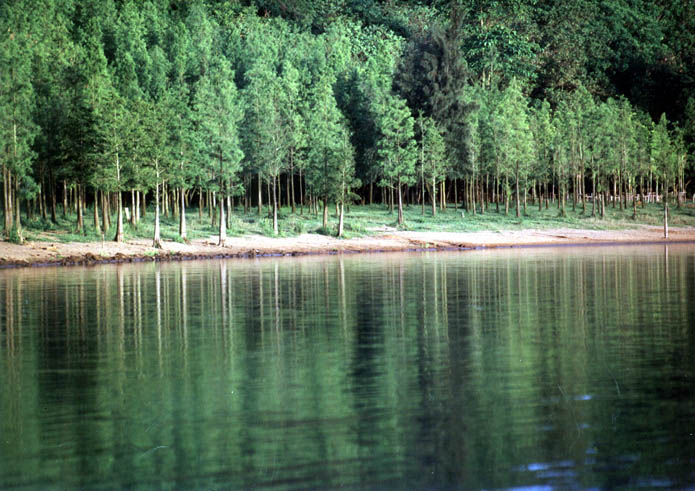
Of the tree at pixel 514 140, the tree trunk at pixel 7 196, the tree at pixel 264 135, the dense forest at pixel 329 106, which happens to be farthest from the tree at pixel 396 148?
the tree trunk at pixel 7 196

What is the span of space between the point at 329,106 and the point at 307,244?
21.6m

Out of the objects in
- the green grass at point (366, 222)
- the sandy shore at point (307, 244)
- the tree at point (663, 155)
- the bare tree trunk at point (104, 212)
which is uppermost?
the tree at point (663, 155)

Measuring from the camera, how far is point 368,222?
277 feet

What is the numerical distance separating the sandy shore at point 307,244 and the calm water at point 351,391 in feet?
92.4

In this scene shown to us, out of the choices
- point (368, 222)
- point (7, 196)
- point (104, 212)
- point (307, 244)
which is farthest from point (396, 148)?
point (7, 196)

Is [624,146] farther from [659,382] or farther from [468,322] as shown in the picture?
[659,382]

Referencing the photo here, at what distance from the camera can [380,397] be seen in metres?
15.0

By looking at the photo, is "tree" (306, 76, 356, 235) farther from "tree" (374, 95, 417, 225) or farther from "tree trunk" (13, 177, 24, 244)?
"tree trunk" (13, 177, 24, 244)

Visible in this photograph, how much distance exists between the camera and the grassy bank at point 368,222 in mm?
70500

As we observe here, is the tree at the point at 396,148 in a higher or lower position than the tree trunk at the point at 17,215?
higher

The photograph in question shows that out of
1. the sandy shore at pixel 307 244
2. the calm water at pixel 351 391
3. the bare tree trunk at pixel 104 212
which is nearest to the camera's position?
the calm water at pixel 351 391

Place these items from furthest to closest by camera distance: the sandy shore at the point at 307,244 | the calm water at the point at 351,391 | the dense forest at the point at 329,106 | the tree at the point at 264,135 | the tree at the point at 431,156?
the tree at the point at 431,156, the tree at the point at 264,135, the dense forest at the point at 329,106, the sandy shore at the point at 307,244, the calm water at the point at 351,391

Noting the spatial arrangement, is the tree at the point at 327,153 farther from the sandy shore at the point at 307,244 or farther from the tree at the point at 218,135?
the tree at the point at 218,135

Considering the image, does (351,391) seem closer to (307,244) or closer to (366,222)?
(307,244)
